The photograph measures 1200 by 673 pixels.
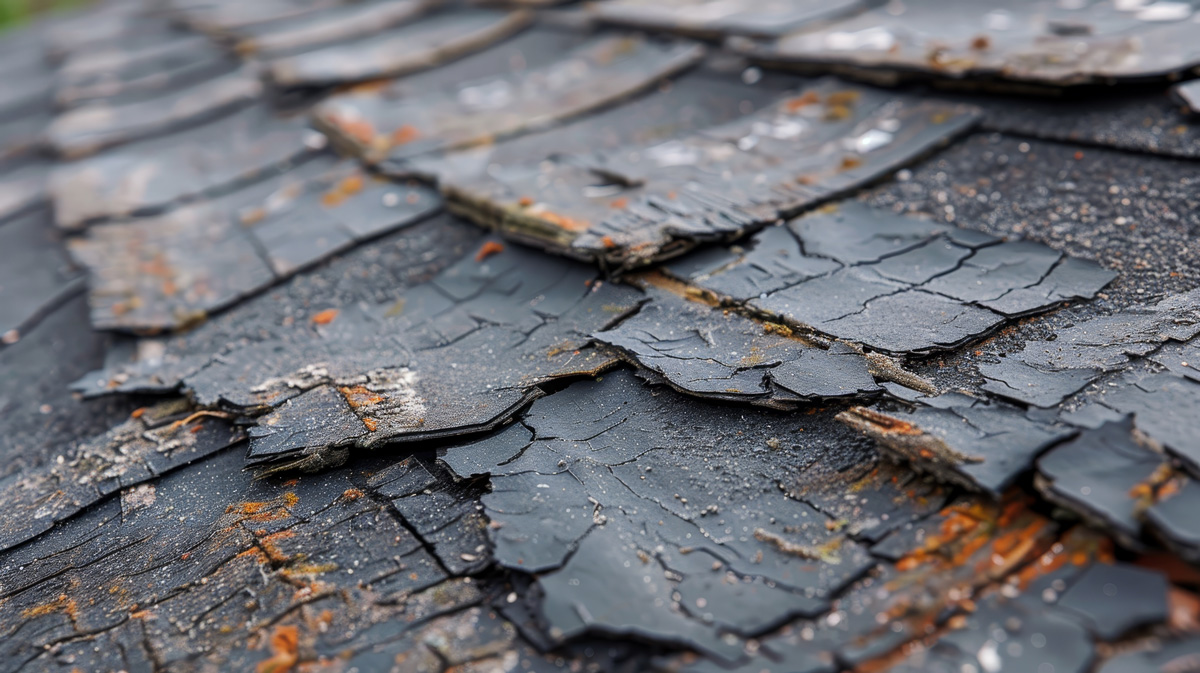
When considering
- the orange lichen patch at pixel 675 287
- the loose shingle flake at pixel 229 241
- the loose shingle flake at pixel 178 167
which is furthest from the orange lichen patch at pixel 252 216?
the orange lichen patch at pixel 675 287

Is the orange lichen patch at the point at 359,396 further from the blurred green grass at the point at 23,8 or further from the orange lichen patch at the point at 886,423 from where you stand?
the blurred green grass at the point at 23,8

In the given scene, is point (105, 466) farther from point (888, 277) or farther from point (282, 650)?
point (888, 277)

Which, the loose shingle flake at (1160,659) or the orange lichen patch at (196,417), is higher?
the loose shingle flake at (1160,659)

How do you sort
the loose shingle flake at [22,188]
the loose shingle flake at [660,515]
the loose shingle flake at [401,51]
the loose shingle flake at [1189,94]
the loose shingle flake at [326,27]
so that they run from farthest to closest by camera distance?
the loose shingle flake at [326,27] → the loose shingle flake at [401,51] → the loose shingle flake at [22,188] → the loose shingle flake at [1189,94] → the loose shingle flake at [660,515]

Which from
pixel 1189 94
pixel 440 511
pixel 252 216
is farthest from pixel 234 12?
pixel 1189 94

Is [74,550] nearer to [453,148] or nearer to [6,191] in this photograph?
[453,148]

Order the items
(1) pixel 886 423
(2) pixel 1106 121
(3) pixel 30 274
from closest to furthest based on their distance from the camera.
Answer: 1. (1) pixel 886 423
2. (2) pixel 1106 121
3. (3) pixel 30 274
